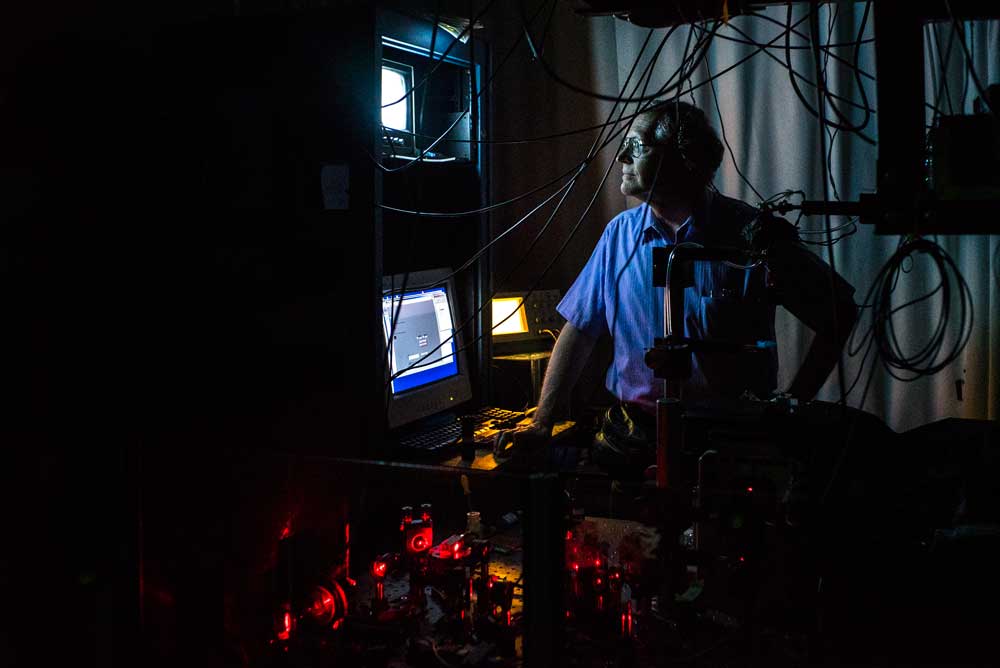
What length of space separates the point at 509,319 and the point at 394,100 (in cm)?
87

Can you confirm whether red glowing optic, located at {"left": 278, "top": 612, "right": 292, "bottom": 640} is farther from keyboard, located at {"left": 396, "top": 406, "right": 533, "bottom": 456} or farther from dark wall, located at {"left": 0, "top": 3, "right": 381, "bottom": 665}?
keyboard, located at {"left": 396, "top": 406, "right": 533, "bottom": 456}

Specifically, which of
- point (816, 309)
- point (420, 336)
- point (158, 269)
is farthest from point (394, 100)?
point (816, 309)

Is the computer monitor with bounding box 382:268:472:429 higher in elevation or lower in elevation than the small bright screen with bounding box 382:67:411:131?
lower

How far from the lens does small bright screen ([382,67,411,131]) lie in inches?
89.3

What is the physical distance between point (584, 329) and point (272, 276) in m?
0.99

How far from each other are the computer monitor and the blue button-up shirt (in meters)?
0.36

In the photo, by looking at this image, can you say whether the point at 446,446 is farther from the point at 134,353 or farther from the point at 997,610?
the point at 997,610

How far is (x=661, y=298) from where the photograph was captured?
2537mm

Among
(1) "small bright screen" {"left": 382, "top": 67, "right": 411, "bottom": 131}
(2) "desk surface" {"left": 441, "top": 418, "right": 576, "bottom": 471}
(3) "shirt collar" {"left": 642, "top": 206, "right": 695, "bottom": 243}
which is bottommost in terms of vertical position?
(2) "desk surface" {"left": 441, "top": 418, "right": 576, "bottom": 471}

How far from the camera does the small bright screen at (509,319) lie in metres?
2.89

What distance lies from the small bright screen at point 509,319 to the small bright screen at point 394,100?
715 mm

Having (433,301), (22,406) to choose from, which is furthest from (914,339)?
(22,406)

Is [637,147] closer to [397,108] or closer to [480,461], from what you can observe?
[397,108]

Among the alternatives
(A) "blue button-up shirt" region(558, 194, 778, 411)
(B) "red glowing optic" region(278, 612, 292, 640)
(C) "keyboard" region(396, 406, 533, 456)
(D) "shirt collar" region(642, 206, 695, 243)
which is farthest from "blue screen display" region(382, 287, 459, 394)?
(B) "red glowing optic" region(278, 612, 292, 640)
